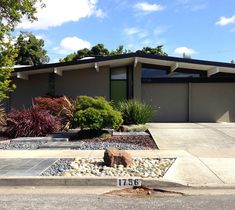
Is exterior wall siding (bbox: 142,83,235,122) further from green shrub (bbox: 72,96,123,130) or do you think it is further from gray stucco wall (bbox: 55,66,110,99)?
green shrub (bbox: 72,96,123,130)

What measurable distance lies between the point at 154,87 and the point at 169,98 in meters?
1.01

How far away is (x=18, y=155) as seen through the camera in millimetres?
12680

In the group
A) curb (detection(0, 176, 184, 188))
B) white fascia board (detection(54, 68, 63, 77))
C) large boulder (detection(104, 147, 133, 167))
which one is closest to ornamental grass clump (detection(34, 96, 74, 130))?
white fascia board (detection(54, 68, 63, 77))

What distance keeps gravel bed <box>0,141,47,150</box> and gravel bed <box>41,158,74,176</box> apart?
121 inches

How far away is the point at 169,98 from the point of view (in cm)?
2441

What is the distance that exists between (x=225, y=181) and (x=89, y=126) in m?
7.66

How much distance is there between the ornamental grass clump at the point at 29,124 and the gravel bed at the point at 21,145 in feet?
5.32

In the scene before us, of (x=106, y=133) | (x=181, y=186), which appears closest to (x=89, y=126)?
(x=106, y=133)

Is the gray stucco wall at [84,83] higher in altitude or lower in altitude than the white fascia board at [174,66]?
lower

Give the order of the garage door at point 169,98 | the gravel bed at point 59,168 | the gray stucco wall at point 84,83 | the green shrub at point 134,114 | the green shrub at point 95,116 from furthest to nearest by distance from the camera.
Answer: the garage door at point 169,98
the gray stucco wall at point 84,83
the green shrub at point 134,114
the green shrub at point 95,116
the gravel bed at point 59,168

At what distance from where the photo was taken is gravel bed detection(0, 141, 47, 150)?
14.3 m

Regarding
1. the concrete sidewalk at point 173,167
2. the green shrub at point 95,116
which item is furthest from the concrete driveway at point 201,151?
the green shrub at point 95,116

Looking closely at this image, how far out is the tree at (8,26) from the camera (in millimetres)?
12016

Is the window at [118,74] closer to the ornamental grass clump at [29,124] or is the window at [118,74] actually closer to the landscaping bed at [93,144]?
the ornamental grass clump at [29,124]
